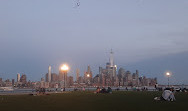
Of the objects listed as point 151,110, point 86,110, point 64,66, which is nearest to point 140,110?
point 151,110

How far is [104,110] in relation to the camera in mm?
15805

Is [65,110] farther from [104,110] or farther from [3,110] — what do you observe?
[3,110]

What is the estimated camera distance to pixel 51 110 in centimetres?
1588

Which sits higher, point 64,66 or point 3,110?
point 64,66

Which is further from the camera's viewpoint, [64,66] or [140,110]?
[64,66]

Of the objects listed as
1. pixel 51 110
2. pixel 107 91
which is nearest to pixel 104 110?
pixel 51 110

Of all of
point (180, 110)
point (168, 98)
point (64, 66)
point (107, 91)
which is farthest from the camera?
point (64, 66)

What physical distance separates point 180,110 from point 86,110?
613cm

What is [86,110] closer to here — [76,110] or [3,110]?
[76,110]

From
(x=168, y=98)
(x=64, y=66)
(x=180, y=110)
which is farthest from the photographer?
(x=64, y=66)

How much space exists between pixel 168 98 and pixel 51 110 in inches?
541

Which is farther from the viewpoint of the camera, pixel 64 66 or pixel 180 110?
pixel 64 66

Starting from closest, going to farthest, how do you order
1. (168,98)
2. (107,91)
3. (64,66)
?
(168,98) → (107,91) → (64,66)

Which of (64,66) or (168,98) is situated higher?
(64,66)
